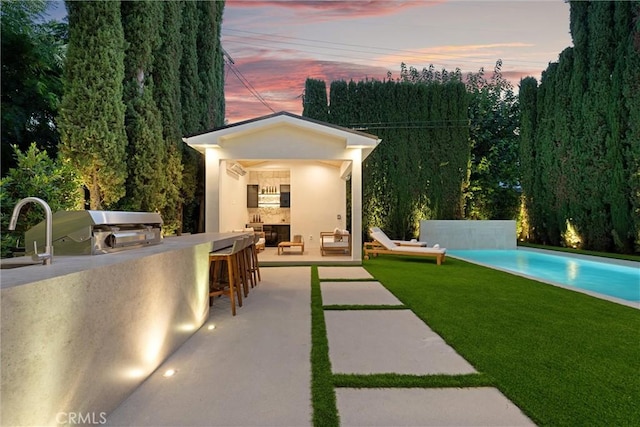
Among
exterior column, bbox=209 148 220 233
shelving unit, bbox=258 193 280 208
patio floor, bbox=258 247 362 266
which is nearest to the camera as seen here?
exterior column, bbox=209 148 220 233

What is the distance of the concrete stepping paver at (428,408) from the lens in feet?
7.35

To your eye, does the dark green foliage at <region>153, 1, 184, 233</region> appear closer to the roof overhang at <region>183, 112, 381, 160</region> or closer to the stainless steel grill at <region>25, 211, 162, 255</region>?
the roof overhang at <region>183, 112, 381, 160</region>

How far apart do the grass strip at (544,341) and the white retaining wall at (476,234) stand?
776 cm

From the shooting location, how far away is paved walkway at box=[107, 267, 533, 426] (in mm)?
2293

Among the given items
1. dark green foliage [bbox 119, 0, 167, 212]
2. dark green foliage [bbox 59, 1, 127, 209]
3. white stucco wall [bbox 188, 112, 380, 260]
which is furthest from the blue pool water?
dark green foliage [bbox 59, 1, 127, 209]

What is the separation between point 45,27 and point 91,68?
4.51 m

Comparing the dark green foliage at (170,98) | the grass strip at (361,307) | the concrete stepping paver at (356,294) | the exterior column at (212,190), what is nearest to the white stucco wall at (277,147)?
the exterior column at (212,190)

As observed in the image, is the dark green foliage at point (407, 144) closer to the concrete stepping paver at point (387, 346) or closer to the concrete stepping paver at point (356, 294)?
the concrete stepping paver at point (356, 294)

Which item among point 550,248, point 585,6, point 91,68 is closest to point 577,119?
point 585,6

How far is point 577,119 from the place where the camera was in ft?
42.8

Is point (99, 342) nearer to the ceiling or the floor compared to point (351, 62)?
nearer to the floor

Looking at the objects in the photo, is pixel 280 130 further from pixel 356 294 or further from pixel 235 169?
pixel 356 294

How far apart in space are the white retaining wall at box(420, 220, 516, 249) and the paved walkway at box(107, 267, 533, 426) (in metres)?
10.8

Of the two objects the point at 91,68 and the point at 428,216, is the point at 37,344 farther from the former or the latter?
the point at 428,216
